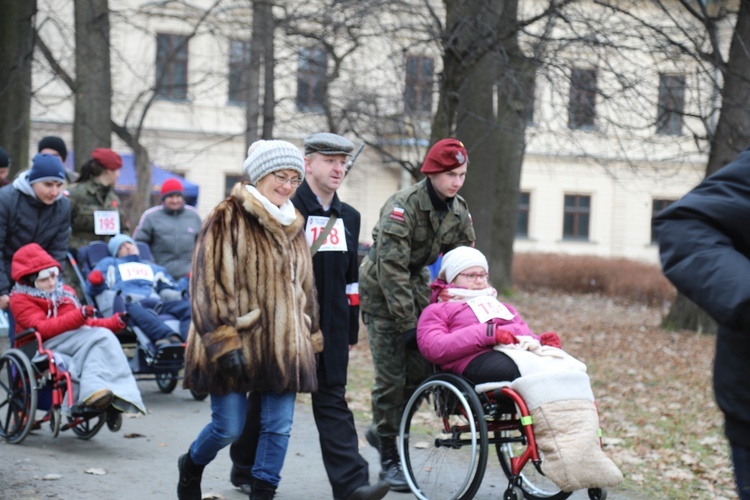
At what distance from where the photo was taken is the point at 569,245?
46719mm

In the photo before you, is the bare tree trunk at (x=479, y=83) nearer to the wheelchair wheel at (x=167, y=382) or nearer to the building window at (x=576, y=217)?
the wheelchair wheel at (x=167, y=382)

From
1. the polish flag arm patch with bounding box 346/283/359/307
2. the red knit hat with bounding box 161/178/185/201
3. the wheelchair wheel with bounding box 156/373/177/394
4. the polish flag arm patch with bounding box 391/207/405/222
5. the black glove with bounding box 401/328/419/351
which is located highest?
the red knit hat with bounding box 161/178/185/201

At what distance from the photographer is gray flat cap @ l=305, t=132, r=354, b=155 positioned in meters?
5.81

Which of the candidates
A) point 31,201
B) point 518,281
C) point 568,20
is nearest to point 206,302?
point 31,201

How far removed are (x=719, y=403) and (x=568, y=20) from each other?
30.3ft

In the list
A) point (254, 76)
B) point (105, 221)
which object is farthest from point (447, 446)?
point (254, 76)

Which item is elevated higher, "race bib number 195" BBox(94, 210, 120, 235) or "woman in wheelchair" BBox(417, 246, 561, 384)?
"race bib number 195" BBox(94, 210, 120, 235)

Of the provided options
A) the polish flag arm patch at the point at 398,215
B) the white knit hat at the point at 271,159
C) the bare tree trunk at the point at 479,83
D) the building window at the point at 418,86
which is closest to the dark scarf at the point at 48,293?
the polish flag arm patch at the point at 398,215

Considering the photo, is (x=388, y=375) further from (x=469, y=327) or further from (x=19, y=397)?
(x=19, y=397)

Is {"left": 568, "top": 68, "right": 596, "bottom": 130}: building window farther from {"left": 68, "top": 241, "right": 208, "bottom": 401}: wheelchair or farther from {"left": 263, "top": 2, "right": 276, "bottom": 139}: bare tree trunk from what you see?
{"left": 68, "top": 241, "right": 208, "bottom": 401}: wheelchair

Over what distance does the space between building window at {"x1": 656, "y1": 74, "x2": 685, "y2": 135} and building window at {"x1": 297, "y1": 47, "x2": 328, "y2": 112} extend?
5534 millimetres

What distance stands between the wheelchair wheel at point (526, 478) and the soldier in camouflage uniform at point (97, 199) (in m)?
4.61

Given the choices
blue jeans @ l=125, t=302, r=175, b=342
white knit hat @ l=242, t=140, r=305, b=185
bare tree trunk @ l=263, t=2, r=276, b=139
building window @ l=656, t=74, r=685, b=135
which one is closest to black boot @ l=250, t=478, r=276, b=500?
white knit hat @ l=242, t=140, r=305, b=185

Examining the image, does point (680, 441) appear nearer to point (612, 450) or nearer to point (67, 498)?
point (612, 450)
